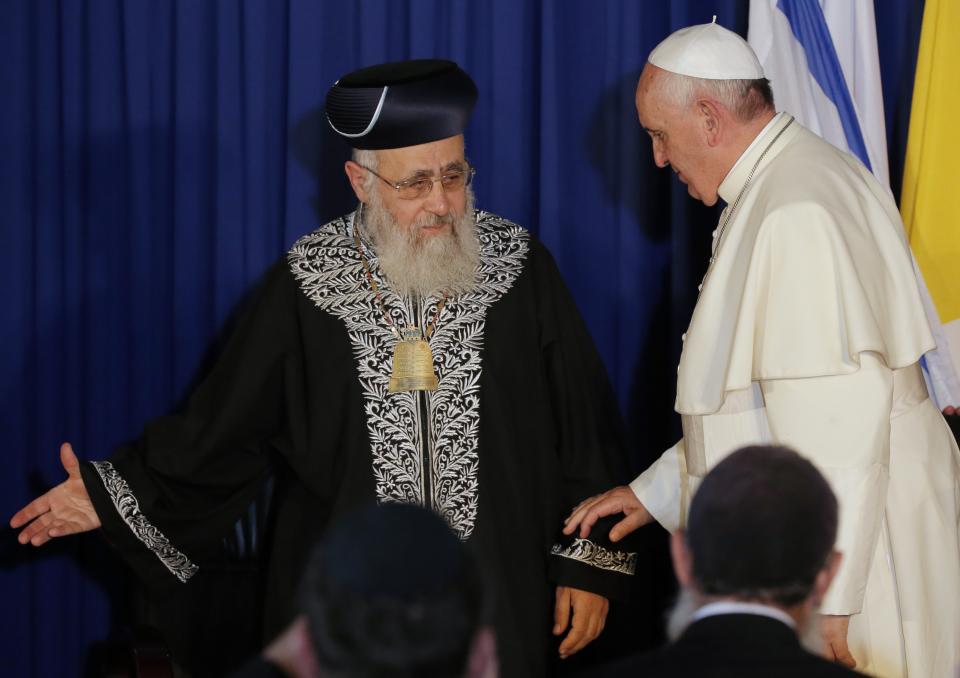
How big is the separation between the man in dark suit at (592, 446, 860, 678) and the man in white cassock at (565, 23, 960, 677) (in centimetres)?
101

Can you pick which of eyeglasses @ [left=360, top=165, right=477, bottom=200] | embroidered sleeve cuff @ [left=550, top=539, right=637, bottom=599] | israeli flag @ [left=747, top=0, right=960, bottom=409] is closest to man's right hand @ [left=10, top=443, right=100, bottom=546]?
eyeglasses @ [left=360, top=165, right=477, bottom=200]

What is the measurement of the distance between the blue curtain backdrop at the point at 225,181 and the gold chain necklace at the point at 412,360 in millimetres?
897

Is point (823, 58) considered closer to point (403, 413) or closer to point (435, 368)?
point (435, 368)

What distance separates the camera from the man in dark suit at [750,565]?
191 centimetres

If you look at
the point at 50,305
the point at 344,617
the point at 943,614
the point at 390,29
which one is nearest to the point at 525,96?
the point at 390,29

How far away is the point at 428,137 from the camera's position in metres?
3.75

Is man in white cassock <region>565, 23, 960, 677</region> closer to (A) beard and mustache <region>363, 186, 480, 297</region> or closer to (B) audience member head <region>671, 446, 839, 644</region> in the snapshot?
(A) beard and mustache <region>363, 186, 480, 297</region>

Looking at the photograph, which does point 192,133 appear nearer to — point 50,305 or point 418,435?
point 50,305

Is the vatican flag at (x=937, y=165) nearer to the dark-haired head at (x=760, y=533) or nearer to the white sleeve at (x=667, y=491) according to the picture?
the white sleeve at (x=667, y=491)

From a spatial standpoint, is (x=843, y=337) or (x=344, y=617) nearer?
(x=344, y=617)

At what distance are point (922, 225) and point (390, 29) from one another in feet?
6.12

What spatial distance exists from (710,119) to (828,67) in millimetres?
1004

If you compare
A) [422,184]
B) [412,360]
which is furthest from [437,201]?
→ [412,360]

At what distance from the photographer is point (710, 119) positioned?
11.4 ft
